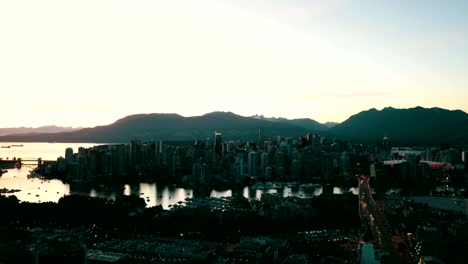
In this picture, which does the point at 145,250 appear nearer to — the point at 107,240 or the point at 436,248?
the point at 107,240

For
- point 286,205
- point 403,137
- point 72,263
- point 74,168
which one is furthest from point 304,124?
point 72,263

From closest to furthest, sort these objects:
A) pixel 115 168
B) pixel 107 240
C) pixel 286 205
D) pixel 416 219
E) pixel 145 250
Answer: pixel 145 250 < pixel 107 240 < pixel 416 219 < pixel 286 205 < pixel 115 168

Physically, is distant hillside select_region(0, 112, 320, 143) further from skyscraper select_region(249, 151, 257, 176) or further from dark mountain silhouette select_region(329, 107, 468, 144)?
skyscraper select_region(249, 151, 257, 176)

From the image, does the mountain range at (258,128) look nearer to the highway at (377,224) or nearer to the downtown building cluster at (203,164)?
the downtown building cluster at (203,164)

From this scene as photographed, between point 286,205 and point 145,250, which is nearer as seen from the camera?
point 145,250

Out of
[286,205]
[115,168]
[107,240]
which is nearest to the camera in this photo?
[107,240]

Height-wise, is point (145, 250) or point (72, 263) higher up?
point (72, 263)

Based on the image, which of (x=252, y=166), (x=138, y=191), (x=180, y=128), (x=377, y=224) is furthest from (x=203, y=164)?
(x=180, y=128)
